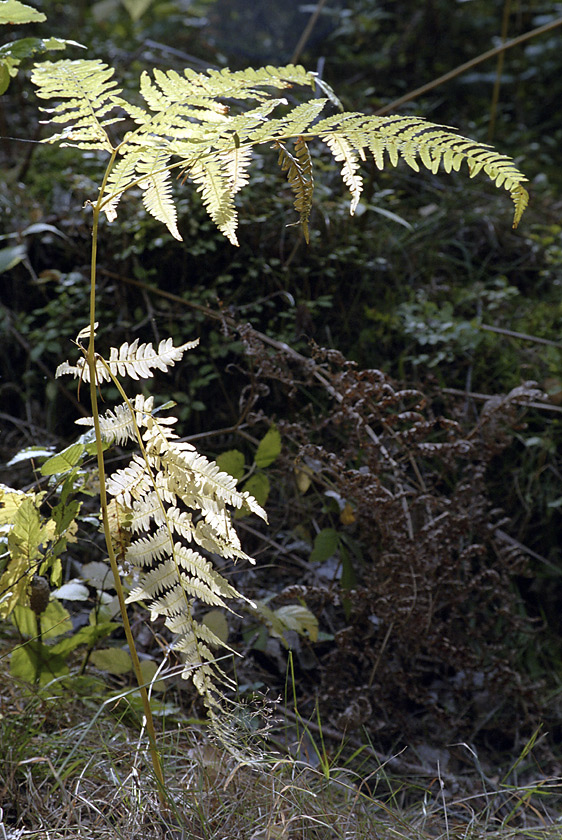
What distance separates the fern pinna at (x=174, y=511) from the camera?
3.46 feet

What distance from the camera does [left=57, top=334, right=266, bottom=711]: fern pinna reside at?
3.46 ft

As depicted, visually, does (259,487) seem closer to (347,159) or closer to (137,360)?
(137,360)

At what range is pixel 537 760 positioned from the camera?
176 cm

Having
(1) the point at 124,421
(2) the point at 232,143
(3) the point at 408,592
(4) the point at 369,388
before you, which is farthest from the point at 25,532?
(3) the point at 408,592

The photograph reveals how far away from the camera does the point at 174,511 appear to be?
1107 mm

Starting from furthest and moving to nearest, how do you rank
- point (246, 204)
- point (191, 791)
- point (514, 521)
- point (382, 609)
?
point (246, 204) < point (514, 521) < point (382, 609) < point (191, 791)

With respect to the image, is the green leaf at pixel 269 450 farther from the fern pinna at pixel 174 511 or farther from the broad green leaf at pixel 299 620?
the fern pinna at pixel 174 511

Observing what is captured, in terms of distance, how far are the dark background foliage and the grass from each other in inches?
14.0

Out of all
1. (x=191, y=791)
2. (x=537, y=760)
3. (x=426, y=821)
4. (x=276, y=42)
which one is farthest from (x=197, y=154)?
(x=276, y=42)

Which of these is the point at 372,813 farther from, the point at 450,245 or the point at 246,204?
the point at 450,245

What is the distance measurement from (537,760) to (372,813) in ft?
2.28

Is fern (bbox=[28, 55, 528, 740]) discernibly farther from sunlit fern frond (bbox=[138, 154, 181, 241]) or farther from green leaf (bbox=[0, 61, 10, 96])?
green leaf (bbox=[0, 61, 10, 96])

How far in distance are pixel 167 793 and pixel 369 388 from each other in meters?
0.94

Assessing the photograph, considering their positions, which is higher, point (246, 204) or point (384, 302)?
point (246, 204)
